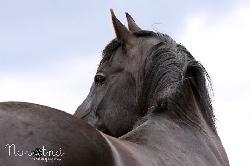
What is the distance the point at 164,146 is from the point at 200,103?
110 cm

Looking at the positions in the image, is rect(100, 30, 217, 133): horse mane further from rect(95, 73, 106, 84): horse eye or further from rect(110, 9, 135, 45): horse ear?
rect(95, 73, 106, 84): horse eye

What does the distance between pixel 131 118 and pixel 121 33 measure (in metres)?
0.71

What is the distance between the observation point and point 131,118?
204 inches

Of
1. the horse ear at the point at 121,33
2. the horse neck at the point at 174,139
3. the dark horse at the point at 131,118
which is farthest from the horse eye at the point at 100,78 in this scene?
the horse neck at the point at 174,139

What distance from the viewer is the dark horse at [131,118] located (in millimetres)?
2752

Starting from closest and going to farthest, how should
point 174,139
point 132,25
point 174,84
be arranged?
point 174,139, point 174,84, point 132,25

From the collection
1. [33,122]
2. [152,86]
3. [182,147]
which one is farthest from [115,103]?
[33,122]

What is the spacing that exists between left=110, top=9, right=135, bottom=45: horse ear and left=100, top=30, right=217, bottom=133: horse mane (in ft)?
0.88

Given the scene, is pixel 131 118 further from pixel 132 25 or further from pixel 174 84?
pixel 132 25

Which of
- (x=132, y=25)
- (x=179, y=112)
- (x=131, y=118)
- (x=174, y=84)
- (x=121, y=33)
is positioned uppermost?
(x=132, y=25)

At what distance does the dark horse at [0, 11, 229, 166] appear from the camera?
9.03 feet

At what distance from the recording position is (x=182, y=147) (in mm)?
4180

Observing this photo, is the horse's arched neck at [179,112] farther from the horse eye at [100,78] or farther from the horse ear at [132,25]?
the horse ear at [132,25]

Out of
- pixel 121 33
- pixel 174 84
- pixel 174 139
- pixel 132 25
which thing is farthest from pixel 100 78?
pixel 174 139
